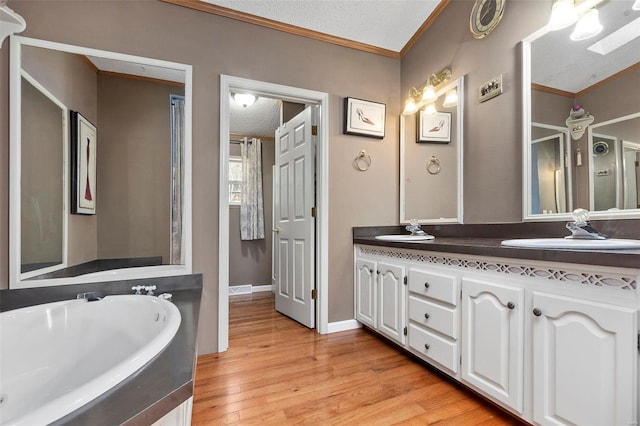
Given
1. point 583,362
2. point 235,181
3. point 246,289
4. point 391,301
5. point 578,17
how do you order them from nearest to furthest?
point 583,362, point 578,17, point 391,301, point 246,289, point 235,181

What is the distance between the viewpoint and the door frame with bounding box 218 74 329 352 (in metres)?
2.17

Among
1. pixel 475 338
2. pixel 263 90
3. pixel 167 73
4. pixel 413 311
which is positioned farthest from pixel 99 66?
pixel 475 338

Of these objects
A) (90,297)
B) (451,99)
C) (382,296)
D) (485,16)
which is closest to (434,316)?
(382,296)

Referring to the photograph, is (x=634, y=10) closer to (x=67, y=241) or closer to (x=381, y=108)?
(x=381, y=108)

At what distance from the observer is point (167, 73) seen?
2.05m

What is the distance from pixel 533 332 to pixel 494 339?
0.20m

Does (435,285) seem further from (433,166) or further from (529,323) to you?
(433,166)

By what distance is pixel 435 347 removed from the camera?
176 cm

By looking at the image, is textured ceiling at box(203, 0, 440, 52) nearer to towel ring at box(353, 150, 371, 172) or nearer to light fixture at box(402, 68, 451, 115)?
light fixture at box(402, 68, 451, 115)

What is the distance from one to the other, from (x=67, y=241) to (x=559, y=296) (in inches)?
103

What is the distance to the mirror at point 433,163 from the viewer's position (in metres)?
2.26

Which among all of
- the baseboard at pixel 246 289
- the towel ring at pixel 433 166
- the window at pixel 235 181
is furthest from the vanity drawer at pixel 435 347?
the window at pixel 235 181

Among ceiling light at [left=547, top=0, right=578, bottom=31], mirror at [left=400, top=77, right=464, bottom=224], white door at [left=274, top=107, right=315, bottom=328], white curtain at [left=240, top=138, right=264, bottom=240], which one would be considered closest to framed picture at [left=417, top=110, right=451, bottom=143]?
mirror at [left=400, top=77, right=464, bottom=224]

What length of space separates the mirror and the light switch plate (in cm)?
17
